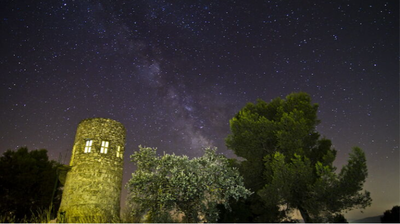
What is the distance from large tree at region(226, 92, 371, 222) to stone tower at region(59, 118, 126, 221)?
10937 millimetres

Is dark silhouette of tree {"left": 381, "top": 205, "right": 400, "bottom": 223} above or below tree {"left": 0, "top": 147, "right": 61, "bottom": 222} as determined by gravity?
below

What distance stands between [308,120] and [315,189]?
622cm

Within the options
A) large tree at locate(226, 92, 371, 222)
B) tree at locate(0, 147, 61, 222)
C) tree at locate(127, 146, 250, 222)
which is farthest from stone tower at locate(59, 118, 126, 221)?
large tree at locate(226, 92, 371, 222)

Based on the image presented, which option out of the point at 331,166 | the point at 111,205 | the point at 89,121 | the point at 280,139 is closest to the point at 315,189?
the point at 331,166

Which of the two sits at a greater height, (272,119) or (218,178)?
(272,119)

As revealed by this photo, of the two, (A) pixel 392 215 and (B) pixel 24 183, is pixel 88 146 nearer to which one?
(B) pixel 24 183

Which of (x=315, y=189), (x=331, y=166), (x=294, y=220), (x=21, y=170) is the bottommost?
(x=294, y=220)

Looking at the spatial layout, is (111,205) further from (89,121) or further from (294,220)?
(294,220)

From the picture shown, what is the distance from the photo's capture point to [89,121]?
24.6m

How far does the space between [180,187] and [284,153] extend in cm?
890

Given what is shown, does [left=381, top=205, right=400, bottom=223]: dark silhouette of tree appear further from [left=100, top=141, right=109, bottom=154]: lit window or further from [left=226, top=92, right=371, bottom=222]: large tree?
[left=100, top=141, right=109, bottom=154]: lit window

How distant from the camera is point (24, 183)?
30.4 meters

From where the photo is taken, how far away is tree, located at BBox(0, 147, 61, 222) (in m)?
29.1

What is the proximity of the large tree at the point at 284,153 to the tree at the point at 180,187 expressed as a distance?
301 centimetres
